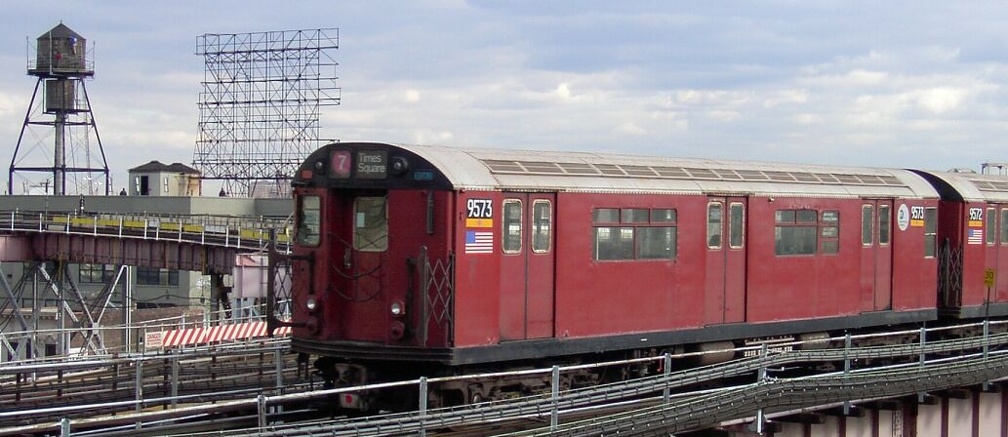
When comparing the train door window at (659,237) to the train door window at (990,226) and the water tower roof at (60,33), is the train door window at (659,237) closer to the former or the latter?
the train door window at (990,226)

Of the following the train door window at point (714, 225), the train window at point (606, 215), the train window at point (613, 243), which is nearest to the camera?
the train window at point (606, 215)

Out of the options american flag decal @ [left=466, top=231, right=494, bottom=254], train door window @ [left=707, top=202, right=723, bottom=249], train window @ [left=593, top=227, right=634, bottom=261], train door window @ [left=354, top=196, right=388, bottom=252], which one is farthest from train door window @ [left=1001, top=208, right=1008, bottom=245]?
train door window @ [left=354, top=196, right=388, bottom=252]

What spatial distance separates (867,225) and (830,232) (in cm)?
135

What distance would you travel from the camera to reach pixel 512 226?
54.3 feet

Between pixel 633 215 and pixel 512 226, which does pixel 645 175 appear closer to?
pixel 633 215

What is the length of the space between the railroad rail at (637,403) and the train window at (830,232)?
160 centimetres

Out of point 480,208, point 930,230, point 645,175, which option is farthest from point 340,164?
point 930,230

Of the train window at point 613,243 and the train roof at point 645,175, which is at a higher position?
the train roof at point 645,175

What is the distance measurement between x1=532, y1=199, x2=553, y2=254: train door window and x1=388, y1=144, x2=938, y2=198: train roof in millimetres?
249

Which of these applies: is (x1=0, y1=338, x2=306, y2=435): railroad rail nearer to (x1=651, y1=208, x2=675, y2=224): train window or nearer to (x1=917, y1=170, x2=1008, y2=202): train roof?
(x1=651, y1=208, x2=675, y2=224): train window

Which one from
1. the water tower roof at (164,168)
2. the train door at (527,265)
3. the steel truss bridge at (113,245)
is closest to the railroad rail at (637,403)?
the train door at (527,265)

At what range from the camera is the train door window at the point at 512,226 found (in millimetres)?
16469

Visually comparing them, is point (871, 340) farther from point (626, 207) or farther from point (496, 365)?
point (496, 365)

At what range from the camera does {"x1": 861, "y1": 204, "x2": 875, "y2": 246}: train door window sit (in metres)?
22.8
